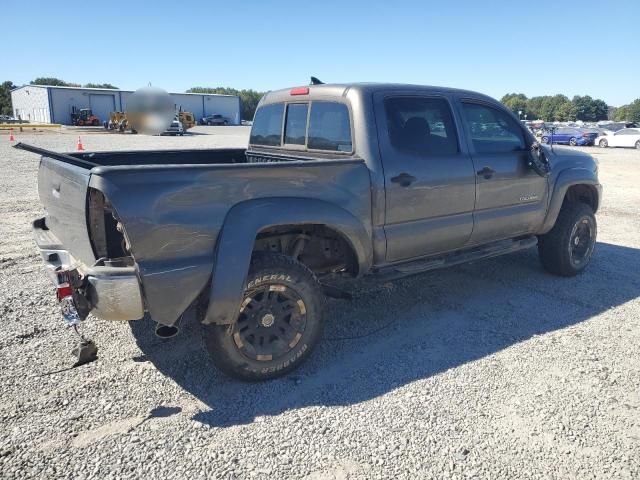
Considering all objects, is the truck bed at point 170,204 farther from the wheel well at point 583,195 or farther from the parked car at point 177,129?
the parked car at point 177,129

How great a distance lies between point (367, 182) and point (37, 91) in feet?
208

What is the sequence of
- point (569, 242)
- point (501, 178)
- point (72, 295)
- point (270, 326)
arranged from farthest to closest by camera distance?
point (569, 242)
point (501, 178)
point (270, 326)
point (72, 295)

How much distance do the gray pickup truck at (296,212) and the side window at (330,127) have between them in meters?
0.02

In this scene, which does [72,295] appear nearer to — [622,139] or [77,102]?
[622,139]

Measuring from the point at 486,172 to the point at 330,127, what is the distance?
1.47 meters

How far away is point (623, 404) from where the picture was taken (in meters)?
3.13

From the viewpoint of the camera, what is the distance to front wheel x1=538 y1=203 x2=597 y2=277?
5348 mm

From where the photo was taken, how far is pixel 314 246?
4.04 m

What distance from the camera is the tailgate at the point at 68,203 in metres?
2.98

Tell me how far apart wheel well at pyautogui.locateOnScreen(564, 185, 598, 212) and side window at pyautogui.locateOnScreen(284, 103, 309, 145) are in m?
3.19

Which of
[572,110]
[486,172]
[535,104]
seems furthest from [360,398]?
[535,104]

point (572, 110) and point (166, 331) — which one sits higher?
point (572, 110)

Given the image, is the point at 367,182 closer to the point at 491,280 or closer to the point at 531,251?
the point at 491,280

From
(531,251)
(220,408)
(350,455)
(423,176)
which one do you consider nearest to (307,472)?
(350,455)
